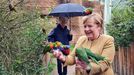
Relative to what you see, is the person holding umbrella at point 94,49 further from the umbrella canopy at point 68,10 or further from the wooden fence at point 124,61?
the wooden fence at point 124,61

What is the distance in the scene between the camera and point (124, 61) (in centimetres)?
958

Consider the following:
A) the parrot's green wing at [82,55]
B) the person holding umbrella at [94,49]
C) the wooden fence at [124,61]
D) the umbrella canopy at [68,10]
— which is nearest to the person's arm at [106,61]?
the person holding umbrella at [94,49]

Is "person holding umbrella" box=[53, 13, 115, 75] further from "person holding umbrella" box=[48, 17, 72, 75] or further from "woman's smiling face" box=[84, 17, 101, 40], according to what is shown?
"person holding umbrella" box=[48, 17, 72, 75]

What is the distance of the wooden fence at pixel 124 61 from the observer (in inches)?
357

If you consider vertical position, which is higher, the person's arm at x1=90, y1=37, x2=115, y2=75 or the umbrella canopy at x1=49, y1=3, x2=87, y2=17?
the person's arm at x1=90, y1=37, x2=115, y2=75

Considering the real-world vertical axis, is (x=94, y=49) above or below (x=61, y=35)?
above

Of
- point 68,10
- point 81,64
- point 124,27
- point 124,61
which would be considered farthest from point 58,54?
point 124,61

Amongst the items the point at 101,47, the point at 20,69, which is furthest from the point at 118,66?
the point at 101,47

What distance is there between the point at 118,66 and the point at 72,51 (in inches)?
242

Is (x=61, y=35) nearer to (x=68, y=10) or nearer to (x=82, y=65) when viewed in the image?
(x=68, y=10)

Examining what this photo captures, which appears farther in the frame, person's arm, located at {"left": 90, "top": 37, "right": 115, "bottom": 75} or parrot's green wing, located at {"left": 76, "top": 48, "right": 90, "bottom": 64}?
person's arm, located at {"left": 90, "top": 37, "right": 115, "bottom": 75}

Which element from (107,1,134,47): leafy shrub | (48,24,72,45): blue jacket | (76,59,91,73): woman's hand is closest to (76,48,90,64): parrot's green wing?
(76,59,91,73): woman's hand

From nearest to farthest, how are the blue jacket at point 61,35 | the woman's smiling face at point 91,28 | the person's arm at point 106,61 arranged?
the person's arm at point 106,61
the woman's smiling face at point 91,28
the blue jacket at point 61,35

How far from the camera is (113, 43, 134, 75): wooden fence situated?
9070 mm
